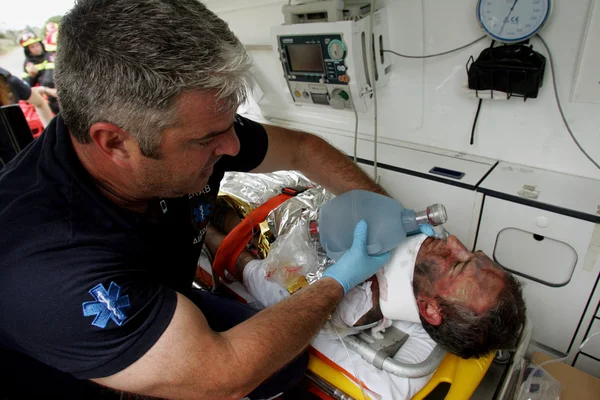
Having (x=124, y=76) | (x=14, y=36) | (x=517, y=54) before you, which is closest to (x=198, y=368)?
(x=124, y=76)

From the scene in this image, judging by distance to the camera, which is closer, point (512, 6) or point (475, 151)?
point (512, 6)

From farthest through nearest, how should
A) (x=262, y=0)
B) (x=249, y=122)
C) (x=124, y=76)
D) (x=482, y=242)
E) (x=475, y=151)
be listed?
1. (x=262, y=0)
2. (x=475, y=151)
3. (x=482, y=242)
4. (x=249, y=122)
5. (x=124, y=76)

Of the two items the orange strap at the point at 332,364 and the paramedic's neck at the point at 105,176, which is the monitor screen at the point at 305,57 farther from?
the orange strap at the point at 332,364

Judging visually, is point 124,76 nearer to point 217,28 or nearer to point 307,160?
point 217,28

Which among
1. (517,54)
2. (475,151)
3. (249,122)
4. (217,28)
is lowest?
(475,151)

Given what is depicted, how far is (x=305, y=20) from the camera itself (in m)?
1.77

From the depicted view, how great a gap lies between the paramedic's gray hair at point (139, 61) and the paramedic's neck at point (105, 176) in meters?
0.12

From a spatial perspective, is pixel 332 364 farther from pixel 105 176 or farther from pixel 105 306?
pixel 105 176

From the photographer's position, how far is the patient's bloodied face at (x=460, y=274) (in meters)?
1.33

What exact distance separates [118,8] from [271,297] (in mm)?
1198

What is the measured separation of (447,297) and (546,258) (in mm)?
551

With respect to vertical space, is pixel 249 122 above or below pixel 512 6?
below

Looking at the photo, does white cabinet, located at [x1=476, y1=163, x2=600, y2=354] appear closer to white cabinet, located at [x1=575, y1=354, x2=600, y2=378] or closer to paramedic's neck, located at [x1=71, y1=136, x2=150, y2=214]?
white cabinet, located at [x1=575, y1=354, x2=600, y2=378]

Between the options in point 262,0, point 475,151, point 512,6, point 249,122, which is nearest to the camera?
point 512,6
